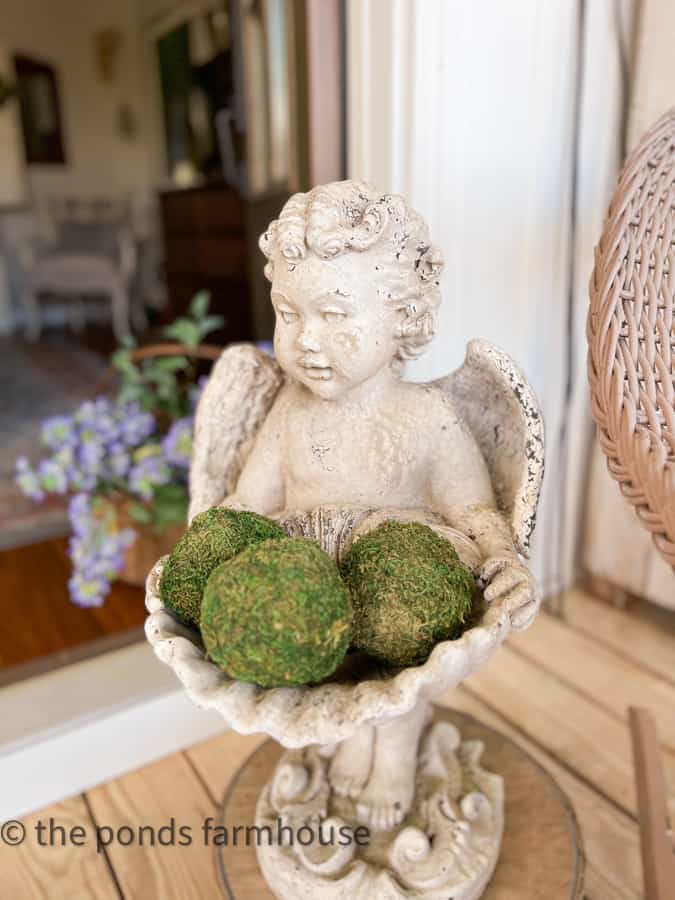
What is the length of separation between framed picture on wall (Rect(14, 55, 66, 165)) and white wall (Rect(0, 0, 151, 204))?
0.05m

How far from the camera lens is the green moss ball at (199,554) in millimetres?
600

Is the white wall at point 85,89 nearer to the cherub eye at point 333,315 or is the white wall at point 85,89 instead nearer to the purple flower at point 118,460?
the purple flower at point 118,460

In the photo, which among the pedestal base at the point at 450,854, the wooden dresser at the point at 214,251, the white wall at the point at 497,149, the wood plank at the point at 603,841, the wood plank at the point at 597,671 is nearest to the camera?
the pedestal base at the point at 450,854

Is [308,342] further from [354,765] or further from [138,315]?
[138,315]

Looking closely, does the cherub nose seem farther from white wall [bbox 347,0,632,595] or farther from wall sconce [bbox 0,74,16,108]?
wall sconce [bbox 0,74,16,108]

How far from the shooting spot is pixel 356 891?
733 mm

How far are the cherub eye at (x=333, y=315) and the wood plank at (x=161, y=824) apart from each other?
76 centimetres

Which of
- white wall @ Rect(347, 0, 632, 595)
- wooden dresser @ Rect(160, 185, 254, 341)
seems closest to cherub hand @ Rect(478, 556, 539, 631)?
white wall @ Rect(347, 0, 632, 595)

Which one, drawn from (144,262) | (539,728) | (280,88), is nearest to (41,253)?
(144,262)

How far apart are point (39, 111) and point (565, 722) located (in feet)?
19.0

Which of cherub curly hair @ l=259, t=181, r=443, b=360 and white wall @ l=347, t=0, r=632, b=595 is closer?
cherub curly hair @ l=259, t=181, r=443, b=360

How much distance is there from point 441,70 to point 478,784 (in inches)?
38.9

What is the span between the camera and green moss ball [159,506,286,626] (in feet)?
1.97

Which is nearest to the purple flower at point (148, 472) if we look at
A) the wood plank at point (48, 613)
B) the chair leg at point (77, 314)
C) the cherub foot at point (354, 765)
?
the wood plank at point (48, 613)
